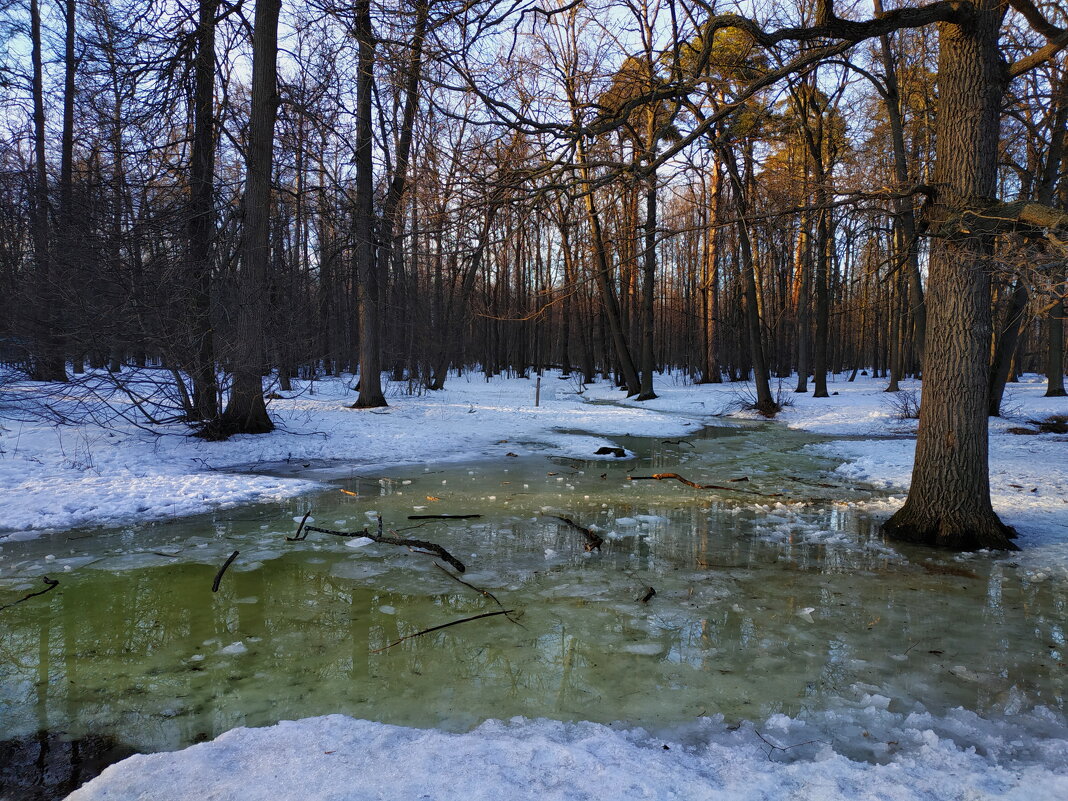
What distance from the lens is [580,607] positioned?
4625mm

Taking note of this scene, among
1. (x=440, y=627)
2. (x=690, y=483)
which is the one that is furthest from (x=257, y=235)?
(x=440, y=627)

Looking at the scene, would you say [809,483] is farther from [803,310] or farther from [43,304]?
[803,310]

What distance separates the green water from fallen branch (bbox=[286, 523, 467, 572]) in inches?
3.9

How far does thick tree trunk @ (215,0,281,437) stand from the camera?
11.5 m

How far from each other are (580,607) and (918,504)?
4153 millimetres

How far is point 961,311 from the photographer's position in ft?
19.5

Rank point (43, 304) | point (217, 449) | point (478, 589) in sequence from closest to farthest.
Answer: point (478, 589) < point (43, 304) < point (217, 449)

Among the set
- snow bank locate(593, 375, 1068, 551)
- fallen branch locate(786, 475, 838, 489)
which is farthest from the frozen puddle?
fallen branch locate(786, 475, 838, 489)

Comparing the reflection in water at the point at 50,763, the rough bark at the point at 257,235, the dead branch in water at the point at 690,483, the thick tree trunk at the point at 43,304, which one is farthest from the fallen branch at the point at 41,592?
the dead branch in water at the point at 690,483

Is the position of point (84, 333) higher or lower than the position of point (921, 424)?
higher

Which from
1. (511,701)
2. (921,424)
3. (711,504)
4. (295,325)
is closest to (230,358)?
(295,325)

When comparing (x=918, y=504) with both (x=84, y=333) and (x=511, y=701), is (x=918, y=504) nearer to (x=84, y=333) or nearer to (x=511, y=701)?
(x=511, y=701)

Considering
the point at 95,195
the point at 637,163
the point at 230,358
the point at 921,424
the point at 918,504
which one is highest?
the point at 95,195

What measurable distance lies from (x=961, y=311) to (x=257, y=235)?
11.7 m
